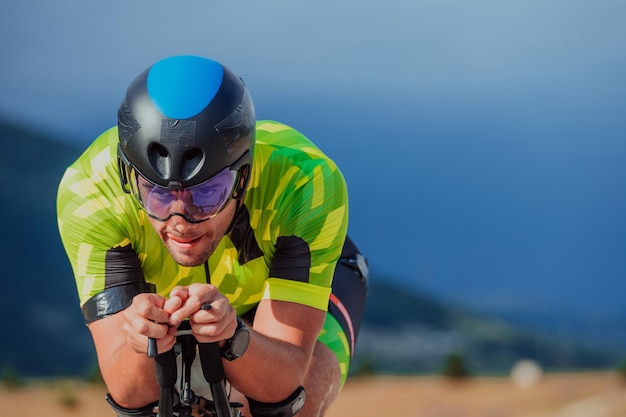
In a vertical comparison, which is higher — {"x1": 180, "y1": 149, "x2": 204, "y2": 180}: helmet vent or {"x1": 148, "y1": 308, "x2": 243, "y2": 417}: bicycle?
{"x1": 180, "y1": 149, "x2": 204, "y2": 180}: helmet vent

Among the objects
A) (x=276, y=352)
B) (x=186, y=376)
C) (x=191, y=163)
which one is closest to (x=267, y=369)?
(x=276, y=352)

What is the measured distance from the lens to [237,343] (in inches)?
115

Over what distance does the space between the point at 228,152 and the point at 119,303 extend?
683 mm

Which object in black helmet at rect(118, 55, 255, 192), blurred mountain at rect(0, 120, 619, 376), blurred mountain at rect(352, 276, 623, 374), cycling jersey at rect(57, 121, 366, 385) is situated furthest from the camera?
blurred mountain at rect(352, 276, 623, 374)

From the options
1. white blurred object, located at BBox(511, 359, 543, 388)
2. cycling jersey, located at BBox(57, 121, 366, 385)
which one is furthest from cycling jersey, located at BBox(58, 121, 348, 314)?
white blurred object, located at BBox(511, 359, 543, 388)

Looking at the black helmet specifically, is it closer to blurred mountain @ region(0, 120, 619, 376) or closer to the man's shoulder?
the man's shoulder

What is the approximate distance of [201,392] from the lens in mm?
3309

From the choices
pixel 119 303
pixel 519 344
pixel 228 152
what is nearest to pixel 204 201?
pixel 228 152

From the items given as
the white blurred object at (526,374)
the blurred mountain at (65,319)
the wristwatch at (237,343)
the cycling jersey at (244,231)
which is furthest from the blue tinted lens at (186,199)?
the blurred mountain at (65,319)

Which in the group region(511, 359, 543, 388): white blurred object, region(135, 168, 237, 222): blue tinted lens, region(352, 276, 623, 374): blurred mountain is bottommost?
region(352, 276, 623, 374): blurred mountain

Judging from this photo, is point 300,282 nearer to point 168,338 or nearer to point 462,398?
point 168,338

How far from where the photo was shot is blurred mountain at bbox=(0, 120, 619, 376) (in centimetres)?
1185

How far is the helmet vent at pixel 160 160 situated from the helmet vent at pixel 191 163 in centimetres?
5

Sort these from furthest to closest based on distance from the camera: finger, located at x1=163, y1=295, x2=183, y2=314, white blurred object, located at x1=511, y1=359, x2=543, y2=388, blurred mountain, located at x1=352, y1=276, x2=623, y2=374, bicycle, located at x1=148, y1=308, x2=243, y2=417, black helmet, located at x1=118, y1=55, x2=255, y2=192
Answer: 1. blurred mountain, located at x1=352, y1=276, x2=623, y2=374
2. white blurred object, located at x1=511, y1=359, x2=543, y2=388
3. black helmet, located at x1=118, y1=55, x2=255, y2=192
4. bicycle, located at x1=148, y1=308, x2=243, y2=417
5. finger, located at x1=163, y1=295, x2=183, y2=314
